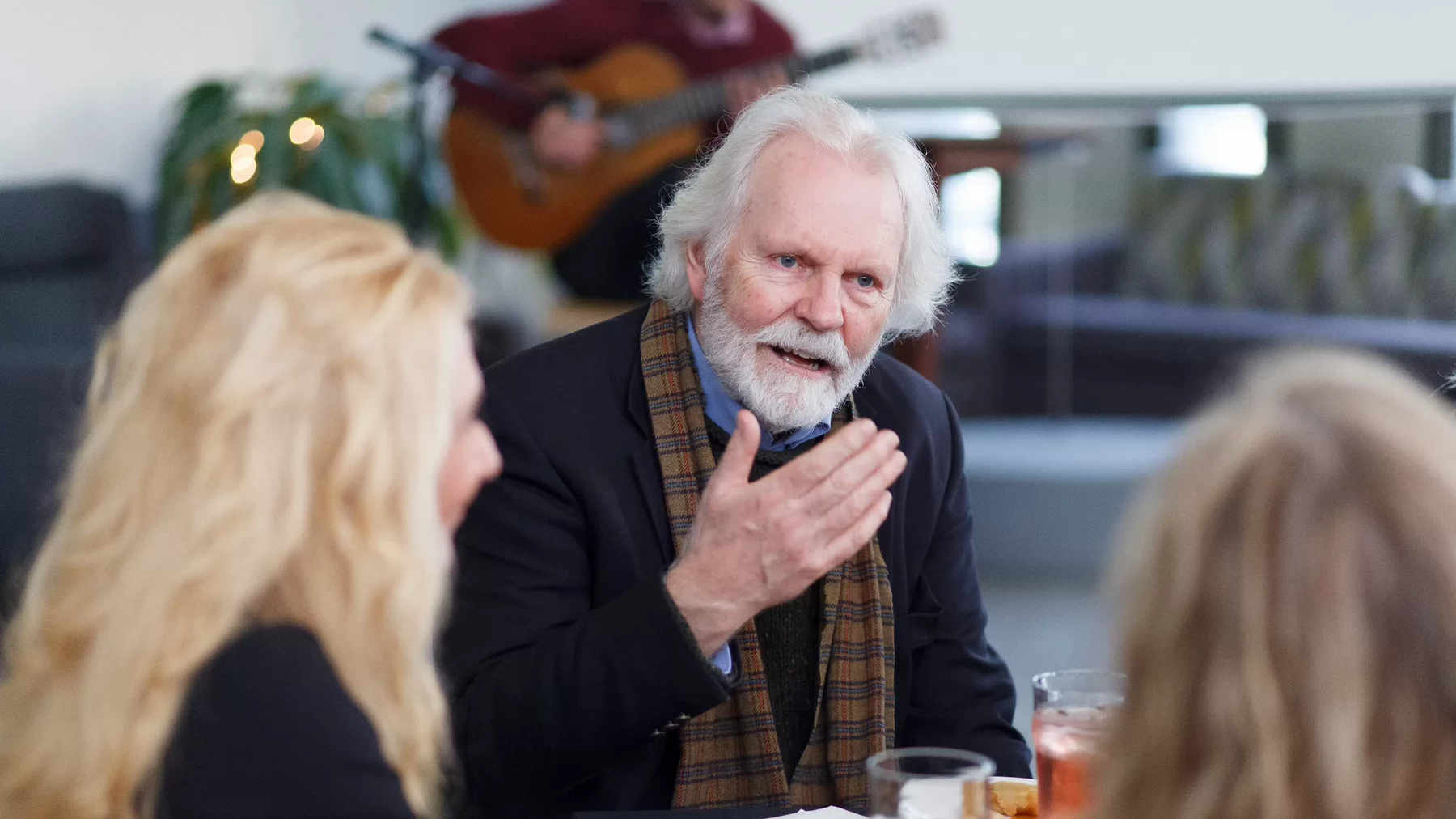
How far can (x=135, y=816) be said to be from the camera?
3.19ft

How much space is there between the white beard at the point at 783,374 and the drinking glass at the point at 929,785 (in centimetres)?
80

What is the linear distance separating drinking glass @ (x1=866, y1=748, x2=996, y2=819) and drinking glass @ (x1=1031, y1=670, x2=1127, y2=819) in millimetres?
116

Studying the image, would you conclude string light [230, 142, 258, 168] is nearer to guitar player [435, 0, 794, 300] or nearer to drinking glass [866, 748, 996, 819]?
guitar player [435, 0, 794, 300]

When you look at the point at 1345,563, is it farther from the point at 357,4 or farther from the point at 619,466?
the point at 357,4

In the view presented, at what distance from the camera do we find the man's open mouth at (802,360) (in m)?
1.82

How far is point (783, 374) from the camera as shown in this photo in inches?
70.8

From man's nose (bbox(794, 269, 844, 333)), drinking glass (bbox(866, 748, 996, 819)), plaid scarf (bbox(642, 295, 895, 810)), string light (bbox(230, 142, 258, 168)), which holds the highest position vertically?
string light (bbox(230, 142, 258, 168))

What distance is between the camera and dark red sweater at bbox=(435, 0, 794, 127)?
4.48 m

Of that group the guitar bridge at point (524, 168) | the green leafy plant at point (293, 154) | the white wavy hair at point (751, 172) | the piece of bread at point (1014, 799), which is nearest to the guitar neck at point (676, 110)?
the guitar bridge at point (524, 168)

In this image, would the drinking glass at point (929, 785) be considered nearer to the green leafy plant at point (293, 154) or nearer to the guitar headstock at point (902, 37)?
the guitar headstock at point (902, 37)

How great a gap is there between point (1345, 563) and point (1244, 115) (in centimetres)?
455

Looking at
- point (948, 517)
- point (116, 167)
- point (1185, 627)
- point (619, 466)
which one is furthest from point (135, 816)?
point (116, 167)

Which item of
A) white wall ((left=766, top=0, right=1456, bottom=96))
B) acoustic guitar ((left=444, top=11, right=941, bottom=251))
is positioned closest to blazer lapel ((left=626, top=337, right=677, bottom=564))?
acoustic guitar ((left=444, top=11, right=941, bottom=251))

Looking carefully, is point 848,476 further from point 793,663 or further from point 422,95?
point 422,95
